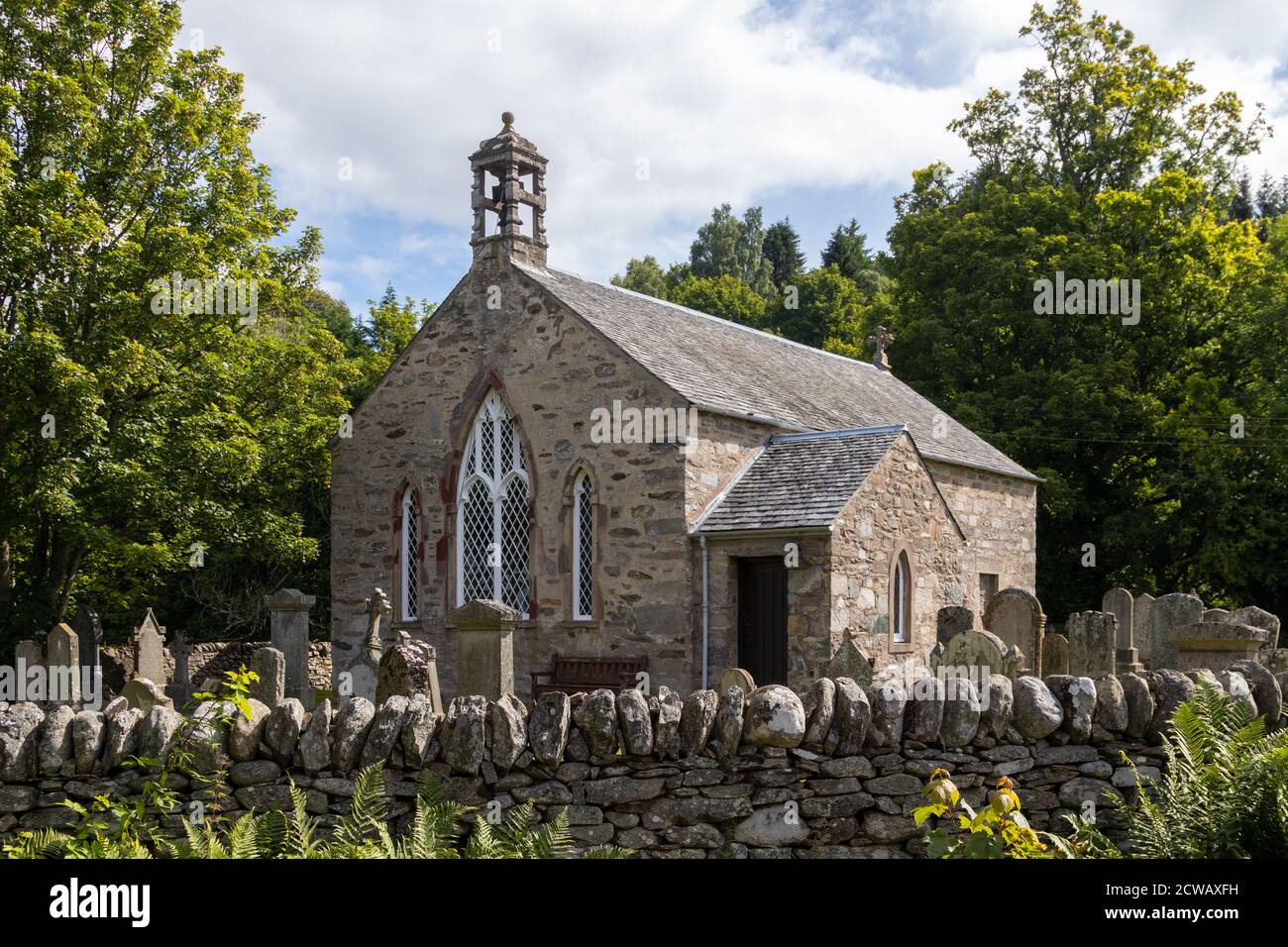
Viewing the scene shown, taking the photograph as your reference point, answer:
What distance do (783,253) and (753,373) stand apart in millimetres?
45902

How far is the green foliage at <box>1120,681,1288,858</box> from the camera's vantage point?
15.8 ft

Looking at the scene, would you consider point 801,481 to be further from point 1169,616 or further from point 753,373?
point 1169,616

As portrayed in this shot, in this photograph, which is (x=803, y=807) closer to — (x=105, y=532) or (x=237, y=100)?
(x=105, y=532)

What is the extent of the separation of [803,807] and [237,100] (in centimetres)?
1827

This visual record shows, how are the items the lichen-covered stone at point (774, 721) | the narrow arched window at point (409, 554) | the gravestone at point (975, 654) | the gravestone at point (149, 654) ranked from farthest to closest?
the narrow arched window at point (409, 554) < the gravestone at point (149, 654) < the gravestone at point (975, 654) < the lichen-covered stone at point (774, 721)

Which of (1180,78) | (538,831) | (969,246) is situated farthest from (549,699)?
(1180,78)

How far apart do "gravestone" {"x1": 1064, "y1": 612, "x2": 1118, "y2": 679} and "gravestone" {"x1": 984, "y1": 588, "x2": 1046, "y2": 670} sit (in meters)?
0.82

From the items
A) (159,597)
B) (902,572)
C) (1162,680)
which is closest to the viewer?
(1162,680)

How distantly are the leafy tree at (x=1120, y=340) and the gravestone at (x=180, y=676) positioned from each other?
20177mm

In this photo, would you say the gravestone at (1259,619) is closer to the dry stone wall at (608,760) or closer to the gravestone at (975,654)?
the gravestone at (975,654)

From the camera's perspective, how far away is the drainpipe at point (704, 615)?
15414 mm

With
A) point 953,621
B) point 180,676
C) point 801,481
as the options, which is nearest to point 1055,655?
point 953,621

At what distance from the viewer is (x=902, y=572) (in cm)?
1584
